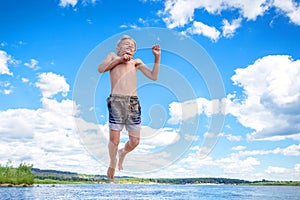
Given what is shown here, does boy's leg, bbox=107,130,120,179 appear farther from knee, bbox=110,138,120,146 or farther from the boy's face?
the boy's face

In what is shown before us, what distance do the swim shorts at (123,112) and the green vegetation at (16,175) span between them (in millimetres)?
64785

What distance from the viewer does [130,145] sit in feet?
18.5

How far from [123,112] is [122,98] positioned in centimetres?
17

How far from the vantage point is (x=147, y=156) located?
576 cm

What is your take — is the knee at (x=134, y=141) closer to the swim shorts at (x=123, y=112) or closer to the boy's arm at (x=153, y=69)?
the swim shorts at (x=123, y=112)

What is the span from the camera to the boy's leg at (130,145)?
5.58 metres

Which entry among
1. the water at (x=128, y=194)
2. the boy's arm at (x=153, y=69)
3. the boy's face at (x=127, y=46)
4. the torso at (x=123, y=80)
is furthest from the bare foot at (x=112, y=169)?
the water at (x=128, y=194)

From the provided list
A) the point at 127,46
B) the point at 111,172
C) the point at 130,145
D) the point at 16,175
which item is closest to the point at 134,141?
the point at 130,145

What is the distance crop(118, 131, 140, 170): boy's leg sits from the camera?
5575 millimetres

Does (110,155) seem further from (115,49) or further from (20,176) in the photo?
(20,176)

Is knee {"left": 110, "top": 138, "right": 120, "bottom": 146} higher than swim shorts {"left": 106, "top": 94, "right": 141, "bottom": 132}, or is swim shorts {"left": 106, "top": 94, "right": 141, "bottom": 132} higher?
swim shorts {"left": 106, "top": 94, "right": 141, "bottom": 132}

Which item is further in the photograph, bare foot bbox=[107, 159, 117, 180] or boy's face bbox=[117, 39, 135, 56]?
bare foot bbox=[107, 159, 117, 180]

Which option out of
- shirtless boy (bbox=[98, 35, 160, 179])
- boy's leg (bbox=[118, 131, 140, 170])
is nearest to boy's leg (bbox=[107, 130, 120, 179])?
shirtless boy (bbox=[98, 35, 160, 179])

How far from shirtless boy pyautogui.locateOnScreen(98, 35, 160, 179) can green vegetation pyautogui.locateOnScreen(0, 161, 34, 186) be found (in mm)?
64690
